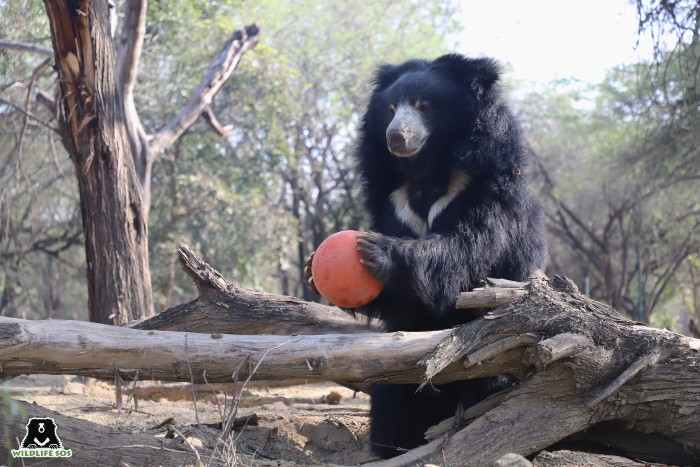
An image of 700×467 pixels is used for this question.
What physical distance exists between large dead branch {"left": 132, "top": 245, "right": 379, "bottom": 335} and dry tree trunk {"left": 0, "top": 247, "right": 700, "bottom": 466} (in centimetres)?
96

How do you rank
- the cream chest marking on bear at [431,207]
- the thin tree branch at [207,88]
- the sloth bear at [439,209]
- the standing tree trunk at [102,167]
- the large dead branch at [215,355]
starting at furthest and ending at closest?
the thin tree branch at [207,88] → the standing tree trunk at [102,167] → the cream chest marking on bear at [431,207] → the sloth bear at [439,209] → the large dead branch at [215,355]

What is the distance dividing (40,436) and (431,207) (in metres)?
2.02

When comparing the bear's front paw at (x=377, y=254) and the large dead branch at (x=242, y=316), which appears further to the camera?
the large dead branch at (x=242, y=316)

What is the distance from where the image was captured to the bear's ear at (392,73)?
4.25m

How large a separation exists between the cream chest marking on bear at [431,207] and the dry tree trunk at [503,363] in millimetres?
714

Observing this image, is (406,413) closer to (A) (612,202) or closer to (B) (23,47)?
(B) (23,47)

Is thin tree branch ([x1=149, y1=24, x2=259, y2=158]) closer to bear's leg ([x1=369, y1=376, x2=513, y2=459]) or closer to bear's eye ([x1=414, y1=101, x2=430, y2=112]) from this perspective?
bear's eye ([x1=414, y1=101, x2=430, y2=112])

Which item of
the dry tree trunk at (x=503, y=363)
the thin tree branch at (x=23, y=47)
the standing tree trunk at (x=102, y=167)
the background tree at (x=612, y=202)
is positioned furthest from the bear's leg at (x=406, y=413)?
the background tree at (x=612, y=202)

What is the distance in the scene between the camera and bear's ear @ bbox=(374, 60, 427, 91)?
4250mm

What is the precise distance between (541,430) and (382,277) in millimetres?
870

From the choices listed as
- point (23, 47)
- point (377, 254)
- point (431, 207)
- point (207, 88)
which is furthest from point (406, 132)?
point (23, 47)

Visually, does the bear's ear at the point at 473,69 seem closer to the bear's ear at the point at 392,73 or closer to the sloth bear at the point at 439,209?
the sloth bear at the point at 439,209

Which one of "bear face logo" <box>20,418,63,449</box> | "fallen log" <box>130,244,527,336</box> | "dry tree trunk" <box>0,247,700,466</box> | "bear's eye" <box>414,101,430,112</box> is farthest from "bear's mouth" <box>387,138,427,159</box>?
"bear face logo" <box>20,418,63,449</box>

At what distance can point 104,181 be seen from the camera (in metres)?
5.63
